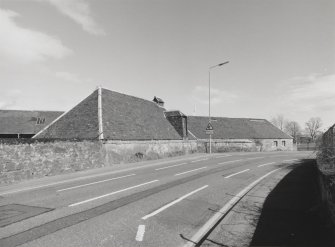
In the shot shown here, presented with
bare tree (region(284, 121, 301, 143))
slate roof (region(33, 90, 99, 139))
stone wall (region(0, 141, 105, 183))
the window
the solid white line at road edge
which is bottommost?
the solid white line at road edge

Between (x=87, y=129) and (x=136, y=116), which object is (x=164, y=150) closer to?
(x=136, y=116)

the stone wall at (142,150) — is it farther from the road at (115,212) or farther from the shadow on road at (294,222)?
the shadow on road at (294,222)

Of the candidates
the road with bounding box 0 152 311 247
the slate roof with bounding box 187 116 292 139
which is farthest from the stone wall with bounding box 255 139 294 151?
the road with bounding box 0 152 311 247

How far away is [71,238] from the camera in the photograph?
6258 mm

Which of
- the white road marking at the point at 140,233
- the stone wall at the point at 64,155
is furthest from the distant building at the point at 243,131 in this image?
the white road marking at the point at 140,233

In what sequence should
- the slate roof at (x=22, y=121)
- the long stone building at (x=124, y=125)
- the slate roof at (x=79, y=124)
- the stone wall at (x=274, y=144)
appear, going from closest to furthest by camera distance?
the slate roof at (x=79, y=124) → the long stone building at (x=124, y=125) → the slate roof at (x=22, y=121) → the stone wall at (x=274, y=144)

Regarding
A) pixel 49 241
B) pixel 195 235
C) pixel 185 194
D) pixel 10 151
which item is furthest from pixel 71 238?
pixel 10 151

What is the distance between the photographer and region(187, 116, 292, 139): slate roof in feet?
182

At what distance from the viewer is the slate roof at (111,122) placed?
25.6 meters

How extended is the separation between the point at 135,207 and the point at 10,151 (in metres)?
10.1

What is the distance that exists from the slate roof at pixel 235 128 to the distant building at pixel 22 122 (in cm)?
2710

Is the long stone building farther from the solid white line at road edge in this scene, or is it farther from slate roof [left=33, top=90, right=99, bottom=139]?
the solid white line at road edge

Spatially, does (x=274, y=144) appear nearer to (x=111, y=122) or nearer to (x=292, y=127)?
(x=111, y=122)

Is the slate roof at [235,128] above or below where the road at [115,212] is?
above
